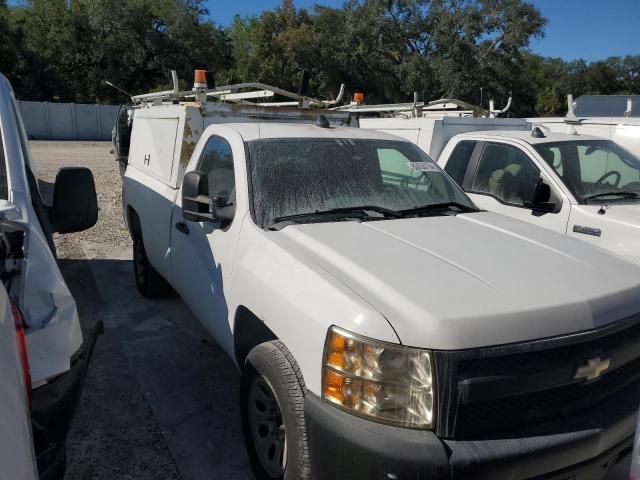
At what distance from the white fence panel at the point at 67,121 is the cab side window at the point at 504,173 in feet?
98.5

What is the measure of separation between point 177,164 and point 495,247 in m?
2.91

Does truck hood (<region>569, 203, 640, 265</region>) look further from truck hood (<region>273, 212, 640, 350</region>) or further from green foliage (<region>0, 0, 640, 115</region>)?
green foliage (<region>0, 0, 640, 115</region>)

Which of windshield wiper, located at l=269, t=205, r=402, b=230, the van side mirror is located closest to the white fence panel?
the van side mirror

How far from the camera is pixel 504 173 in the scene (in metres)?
5.05

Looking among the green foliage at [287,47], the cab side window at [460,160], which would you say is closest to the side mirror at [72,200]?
the cab side window at [460,160]

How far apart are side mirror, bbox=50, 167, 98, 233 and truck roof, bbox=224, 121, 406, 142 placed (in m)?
1.01

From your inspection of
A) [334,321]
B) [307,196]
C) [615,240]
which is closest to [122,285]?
[307,196]

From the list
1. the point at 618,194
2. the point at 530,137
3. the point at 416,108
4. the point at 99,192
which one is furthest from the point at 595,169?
the point at 99,192

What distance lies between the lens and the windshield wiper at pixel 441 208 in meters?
3.25

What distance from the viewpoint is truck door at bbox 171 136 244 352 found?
3.13 m

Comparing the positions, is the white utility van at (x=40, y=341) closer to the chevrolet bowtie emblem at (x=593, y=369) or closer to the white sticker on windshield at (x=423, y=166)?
the chevrolet bowtie emblem at (x=593, y=369)

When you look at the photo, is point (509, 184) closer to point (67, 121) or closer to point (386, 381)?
point (386, 381)

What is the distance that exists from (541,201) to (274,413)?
3148mm

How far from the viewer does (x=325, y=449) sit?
2012 mm
